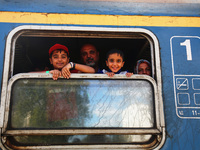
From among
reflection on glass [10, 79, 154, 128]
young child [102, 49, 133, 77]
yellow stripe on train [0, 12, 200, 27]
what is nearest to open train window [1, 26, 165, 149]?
reflection on glass [10, 79, 154, 128]

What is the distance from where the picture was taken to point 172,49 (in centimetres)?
178

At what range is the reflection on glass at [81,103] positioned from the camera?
1.57 m

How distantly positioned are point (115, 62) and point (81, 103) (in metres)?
0.67

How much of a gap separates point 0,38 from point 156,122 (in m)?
1.46

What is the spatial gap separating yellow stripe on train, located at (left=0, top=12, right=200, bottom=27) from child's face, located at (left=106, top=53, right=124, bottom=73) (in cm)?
41

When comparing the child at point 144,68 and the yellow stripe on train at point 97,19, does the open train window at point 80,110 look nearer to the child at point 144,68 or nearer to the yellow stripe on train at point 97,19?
the yellow stripe on train at point 97,19

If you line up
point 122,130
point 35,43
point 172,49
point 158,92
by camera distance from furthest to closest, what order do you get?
point 35,43
point 172,49
point 158,92
point 122,130

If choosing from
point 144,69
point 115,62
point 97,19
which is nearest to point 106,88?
point 115,62

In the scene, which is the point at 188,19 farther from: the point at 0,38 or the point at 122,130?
the point at 0,38

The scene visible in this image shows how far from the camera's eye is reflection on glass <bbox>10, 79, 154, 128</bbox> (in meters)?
1.57

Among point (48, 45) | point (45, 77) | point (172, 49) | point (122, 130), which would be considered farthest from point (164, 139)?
point (48, 45)

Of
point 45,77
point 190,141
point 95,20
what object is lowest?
point 190,141

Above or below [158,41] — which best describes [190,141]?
below

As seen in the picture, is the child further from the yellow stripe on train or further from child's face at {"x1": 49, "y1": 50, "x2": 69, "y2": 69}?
child's face at {"x1": 49, "y1": 50, "x2": 69, "y2": 69}
